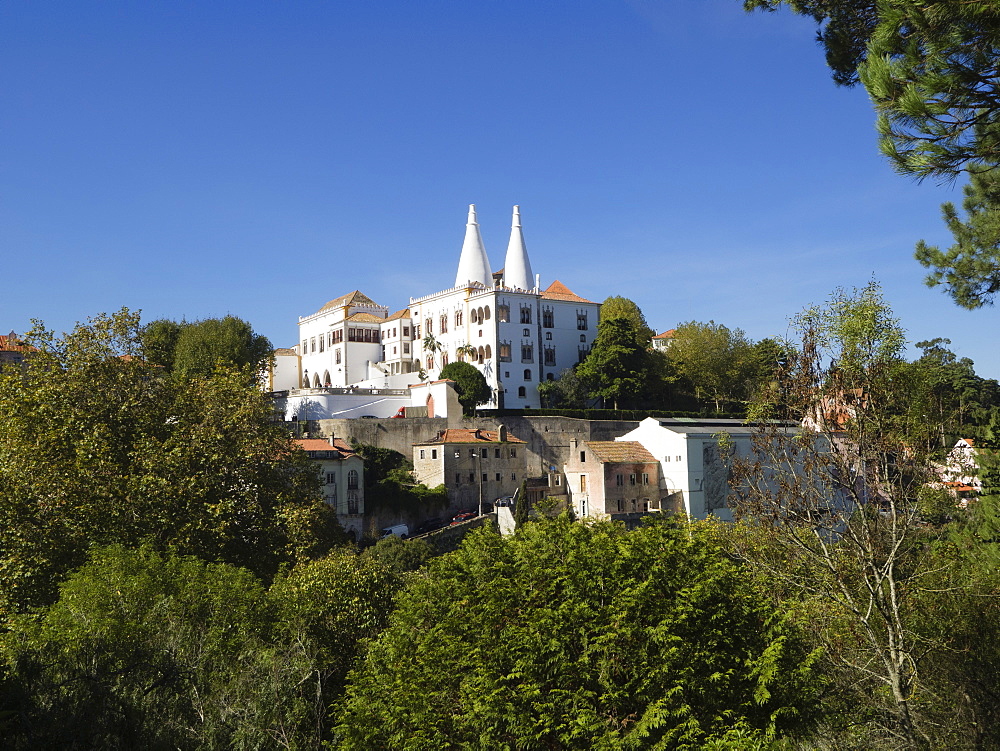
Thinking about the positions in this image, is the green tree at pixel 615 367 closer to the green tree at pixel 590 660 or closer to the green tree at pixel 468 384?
the green tree at pixel 468 384

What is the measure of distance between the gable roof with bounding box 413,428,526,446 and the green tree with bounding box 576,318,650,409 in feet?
31.2

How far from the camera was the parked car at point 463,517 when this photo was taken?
43.3 meters

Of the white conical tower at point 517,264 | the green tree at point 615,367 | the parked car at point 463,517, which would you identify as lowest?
the parked car at point 463,517

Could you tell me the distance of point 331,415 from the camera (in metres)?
52.8

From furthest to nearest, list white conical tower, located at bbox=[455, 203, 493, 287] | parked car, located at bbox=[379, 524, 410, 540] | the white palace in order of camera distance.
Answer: white conical tower, located at bbox=[455, 203, 493, 287] < the white palace < parked car, located at bbox=[379, 524, 410, 540]

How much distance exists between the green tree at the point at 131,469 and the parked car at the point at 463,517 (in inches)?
739

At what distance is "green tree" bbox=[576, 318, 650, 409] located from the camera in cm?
5719

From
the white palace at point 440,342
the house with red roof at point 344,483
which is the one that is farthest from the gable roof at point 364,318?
the house with red roof at point 344,483

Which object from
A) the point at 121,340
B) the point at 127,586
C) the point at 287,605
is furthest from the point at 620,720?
the point at 121,340

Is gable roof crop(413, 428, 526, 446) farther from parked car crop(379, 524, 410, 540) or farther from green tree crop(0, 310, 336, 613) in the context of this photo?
green tree crop(0, 310, 336, 613)

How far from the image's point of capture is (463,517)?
44250mm

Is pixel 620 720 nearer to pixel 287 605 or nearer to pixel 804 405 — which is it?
pixel 804 405

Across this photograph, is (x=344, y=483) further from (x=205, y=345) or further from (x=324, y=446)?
(x=205, y=345)

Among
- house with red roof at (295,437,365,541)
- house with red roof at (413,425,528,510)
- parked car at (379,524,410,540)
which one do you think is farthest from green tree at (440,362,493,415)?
parked car at (379,524,410,540)
